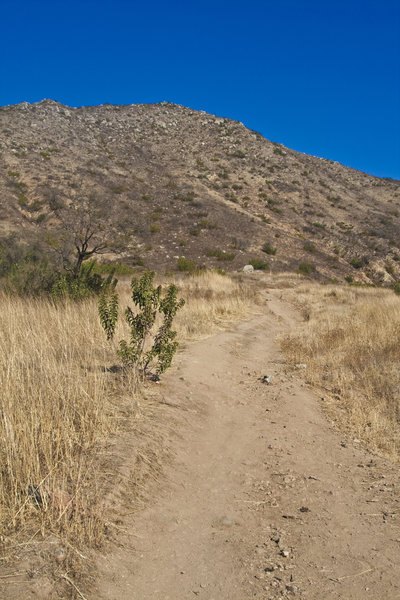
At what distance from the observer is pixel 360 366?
21.4 ft

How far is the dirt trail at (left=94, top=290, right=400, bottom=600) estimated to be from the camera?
2209 mm

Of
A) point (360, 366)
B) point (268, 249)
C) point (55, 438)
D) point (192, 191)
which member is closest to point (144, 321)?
point (55, 438)

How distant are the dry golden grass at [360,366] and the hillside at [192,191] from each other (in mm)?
9489

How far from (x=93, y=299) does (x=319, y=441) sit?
6325mm

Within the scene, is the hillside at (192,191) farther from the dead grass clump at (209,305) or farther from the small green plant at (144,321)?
the small green plant at (144,321)

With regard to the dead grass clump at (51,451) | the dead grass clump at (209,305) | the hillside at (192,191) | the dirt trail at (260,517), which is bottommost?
the dirt trail at (260,517)

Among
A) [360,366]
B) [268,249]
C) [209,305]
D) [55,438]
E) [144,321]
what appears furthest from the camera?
[268,249]

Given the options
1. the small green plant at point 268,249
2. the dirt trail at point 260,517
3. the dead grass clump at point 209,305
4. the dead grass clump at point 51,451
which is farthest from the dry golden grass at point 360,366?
the small green plant at point 268,249

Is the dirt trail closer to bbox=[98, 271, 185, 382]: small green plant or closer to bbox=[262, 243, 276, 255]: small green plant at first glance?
bbox=[98, 271, 185, 382]: small green plant

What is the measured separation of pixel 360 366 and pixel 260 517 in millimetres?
4236

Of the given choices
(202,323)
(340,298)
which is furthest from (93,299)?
(340,298)

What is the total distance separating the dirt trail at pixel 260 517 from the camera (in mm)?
2209

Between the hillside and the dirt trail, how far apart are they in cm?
1123

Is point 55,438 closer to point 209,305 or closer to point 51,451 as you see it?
point 51,451
